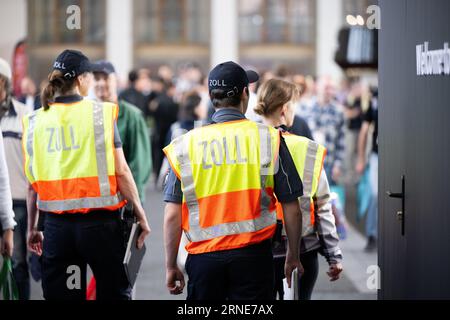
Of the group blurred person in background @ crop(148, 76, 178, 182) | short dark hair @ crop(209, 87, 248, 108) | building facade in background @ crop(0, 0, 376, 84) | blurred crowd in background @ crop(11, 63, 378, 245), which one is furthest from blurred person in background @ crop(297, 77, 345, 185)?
building facade in background @ crop(0, 0, 376, 84)


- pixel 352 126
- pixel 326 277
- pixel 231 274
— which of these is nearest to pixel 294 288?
pixel 231 274

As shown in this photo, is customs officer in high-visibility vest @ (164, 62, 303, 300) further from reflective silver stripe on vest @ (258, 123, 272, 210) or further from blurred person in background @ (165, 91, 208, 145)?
blurred person in background @ (165, 91, 208, 145)

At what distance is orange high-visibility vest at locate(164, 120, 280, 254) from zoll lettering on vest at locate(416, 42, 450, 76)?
822 millimetres

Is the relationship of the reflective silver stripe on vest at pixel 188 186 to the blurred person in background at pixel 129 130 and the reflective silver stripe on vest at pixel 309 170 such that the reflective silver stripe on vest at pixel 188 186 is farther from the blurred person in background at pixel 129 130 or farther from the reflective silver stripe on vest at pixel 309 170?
the blurred person in background at pixel 129 130

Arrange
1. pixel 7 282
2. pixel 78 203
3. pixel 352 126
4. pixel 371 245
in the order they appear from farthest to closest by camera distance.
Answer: pixel 352 126, pixel 371 245, pixel 7 282, pixel 78 203

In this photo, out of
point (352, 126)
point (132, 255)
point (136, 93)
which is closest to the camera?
point (132, 255)

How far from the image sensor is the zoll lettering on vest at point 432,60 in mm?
4930

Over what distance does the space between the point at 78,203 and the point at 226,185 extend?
124cm

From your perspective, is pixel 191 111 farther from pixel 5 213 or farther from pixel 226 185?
pixel 226 185

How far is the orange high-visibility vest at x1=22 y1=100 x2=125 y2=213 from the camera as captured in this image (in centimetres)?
635

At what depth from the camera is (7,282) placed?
6.91 m

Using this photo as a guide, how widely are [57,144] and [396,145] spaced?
192 cm
